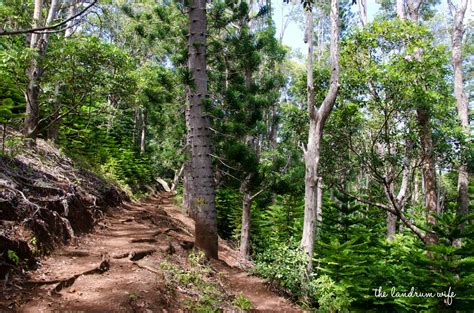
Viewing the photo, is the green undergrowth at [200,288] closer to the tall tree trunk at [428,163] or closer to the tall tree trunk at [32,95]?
the tall tree trunk at [32,95]

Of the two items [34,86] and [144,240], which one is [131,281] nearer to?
[144,240]

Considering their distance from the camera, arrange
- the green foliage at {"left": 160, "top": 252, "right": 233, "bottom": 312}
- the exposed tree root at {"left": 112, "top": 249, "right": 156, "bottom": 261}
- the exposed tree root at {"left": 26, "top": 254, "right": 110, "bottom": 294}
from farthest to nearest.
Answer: the exposed tree root at {"left": 112, "top": 249, "right": 156, "bottom": 261} < the green foliage at {"left": 160, "top": 252, "right": 233, "bottom": 312} < the exposed tree root at {"left": 26, "top": 254, "right": 110, "bottom": 294}

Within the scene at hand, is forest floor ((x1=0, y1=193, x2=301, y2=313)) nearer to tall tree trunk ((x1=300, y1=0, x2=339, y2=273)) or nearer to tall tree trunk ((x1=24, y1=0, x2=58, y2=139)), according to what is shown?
tall tree trunk ((x1=300, y1=0, x2=339, y2=273))

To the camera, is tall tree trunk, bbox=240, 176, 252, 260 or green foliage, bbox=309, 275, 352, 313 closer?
green foliage, bbox=309, 275, 352, 313

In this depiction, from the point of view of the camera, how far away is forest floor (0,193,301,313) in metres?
3.35

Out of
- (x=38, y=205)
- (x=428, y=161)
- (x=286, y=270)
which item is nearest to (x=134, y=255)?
(x=38, y=205)

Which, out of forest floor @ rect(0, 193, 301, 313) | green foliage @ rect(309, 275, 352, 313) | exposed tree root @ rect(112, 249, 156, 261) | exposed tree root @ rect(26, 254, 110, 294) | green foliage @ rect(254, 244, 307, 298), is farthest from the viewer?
green foliage @ rect(254, 244, 307, 298)

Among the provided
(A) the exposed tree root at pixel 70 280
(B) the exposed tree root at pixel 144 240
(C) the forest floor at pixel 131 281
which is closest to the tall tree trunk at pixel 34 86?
(C) the forest floor at pixel 131 281

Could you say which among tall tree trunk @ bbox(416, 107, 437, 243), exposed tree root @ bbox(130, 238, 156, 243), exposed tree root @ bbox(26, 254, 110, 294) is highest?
tall tree trunk @ bbox(416, 107, 437, 243)

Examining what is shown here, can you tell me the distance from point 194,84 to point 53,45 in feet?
11.7

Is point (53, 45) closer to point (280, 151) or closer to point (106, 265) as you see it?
point (106, 265)

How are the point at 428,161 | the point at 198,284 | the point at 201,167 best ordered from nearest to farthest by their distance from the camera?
the point at 198,284 < the point at 201,167 < the point at 428,161

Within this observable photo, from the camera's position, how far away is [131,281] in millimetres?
4109

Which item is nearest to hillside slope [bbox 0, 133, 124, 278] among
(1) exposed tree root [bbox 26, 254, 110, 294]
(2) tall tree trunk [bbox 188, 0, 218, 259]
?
(1) exposed tree root [bbox 26, 254, 110, 294]
